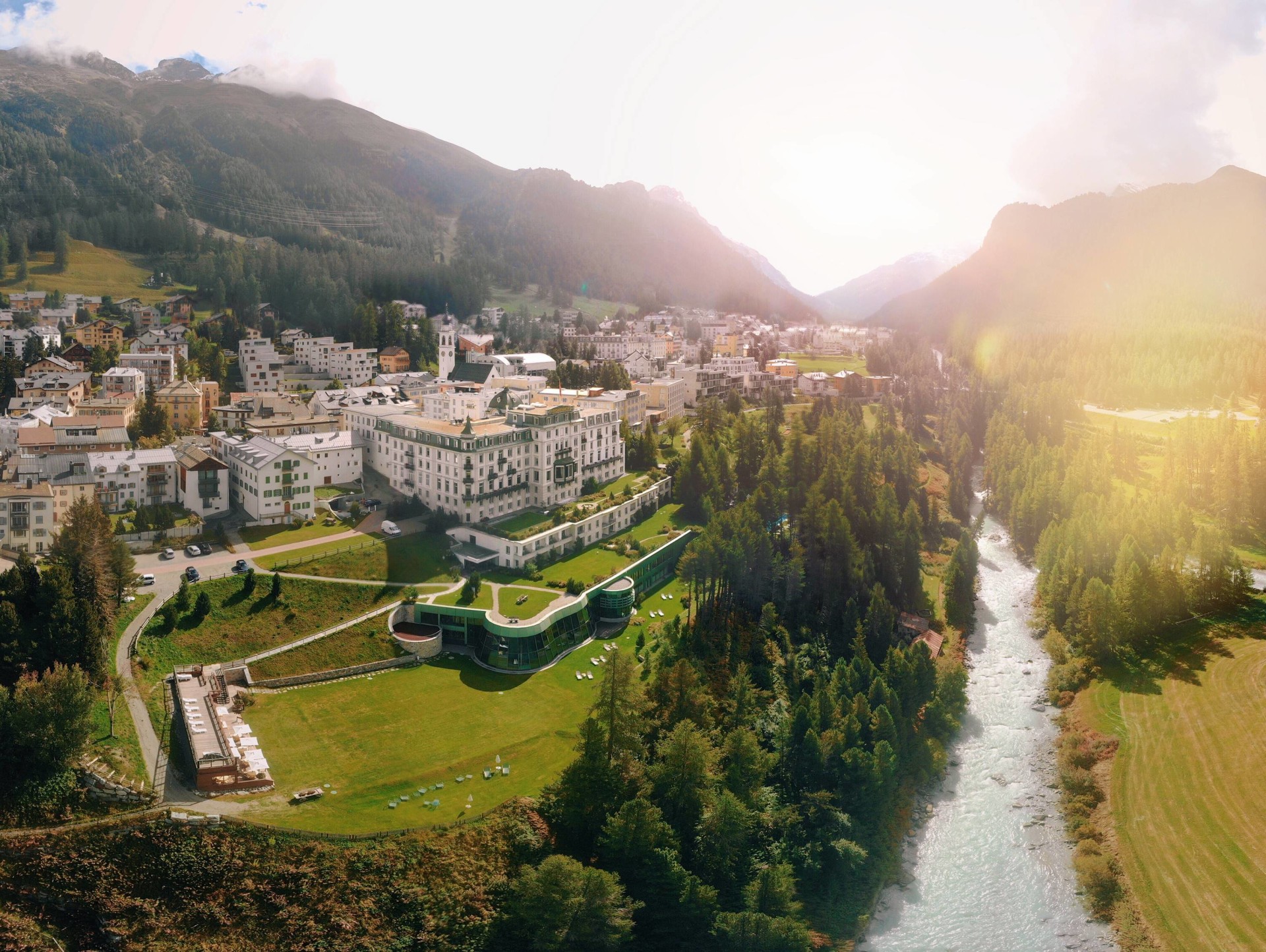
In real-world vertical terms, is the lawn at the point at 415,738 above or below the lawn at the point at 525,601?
below

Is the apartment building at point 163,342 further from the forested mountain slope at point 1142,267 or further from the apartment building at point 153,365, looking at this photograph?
the forested mountain slope at point 1142,267

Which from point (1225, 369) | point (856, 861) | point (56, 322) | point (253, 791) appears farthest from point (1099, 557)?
point (56, 322)

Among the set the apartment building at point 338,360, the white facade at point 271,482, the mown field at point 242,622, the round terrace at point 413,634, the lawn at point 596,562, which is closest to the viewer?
the mown field at point 242,622

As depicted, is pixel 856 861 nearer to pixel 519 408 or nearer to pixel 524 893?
pixel 524 893

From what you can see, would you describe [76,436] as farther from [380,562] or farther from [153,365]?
[380,562]

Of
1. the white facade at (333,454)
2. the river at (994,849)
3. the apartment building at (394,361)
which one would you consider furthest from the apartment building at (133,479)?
the river at (994,849)

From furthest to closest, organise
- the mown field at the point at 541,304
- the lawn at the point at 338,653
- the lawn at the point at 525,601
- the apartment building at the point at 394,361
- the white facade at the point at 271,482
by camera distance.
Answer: the mown field at the point at 541,304
the apartment building at the point at 394,361
the white facade at the point at 271,482
the lawn at the point at 525,601
the lawn at the point at 338,653

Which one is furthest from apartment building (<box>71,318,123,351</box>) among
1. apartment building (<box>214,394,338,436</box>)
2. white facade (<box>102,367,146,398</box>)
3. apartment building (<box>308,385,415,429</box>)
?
apartment building (<box>308,385,415,429</box>)
